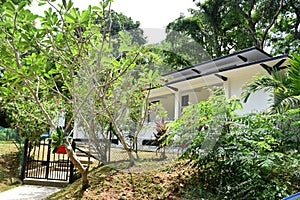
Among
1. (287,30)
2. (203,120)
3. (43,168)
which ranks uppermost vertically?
(287,30)

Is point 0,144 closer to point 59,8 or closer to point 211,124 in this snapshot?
point 59,8

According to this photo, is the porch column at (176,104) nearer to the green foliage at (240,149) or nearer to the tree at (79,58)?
the green foliage at (240,149)

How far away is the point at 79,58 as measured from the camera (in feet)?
12.2

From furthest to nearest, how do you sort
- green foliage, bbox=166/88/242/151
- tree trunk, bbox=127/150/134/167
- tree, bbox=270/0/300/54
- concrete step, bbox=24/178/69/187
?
tree, bbox=270/0/300/54 < concrete step, bbox=24/178/69/187 < tree trunk, bbox=127/150/134/167 < green foliage, bbox=166/88/242/151

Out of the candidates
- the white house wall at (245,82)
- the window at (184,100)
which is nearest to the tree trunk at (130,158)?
the window at (184,100)

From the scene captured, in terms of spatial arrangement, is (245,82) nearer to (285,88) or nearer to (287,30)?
(285,88)

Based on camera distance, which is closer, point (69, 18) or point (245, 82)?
point (69, 18)

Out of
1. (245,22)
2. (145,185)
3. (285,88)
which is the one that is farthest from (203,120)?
(245,22)

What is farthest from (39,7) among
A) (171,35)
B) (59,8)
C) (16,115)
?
(16,115)

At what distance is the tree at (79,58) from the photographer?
3234 mm

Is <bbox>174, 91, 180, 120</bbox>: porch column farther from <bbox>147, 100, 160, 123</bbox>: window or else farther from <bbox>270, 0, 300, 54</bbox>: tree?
<bbox>270, 0, 300, 54</bbox>: tree

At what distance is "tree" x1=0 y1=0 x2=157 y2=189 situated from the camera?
3234 mm

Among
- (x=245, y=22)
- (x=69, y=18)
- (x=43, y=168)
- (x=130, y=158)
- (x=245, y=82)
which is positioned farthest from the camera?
(x=245, y=22)

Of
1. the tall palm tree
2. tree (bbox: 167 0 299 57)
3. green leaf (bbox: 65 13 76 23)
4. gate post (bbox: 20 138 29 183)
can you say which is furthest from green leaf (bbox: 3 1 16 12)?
tree (bbox: 167 0 299 57)
